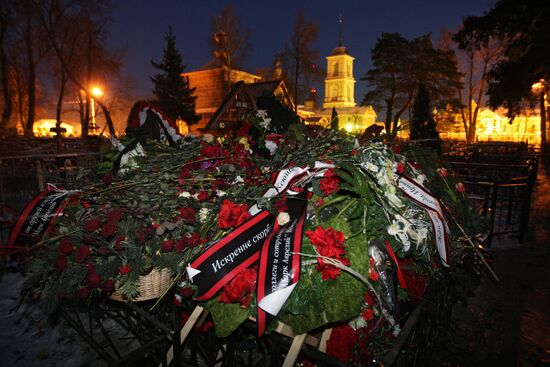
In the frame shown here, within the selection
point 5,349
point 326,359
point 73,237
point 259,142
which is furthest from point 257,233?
point 5,349

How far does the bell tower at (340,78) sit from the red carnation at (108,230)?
70.4 meters

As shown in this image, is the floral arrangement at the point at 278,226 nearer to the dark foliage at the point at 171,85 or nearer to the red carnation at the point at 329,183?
the red carnation at the point at 329,183

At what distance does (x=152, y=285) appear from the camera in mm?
2061

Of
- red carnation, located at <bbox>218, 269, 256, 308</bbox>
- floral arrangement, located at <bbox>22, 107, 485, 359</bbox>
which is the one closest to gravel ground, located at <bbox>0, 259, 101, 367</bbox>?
floral arrangement, located at <bbox>22, 107, 485, 359</bbox>

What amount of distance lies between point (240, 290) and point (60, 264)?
1046mm

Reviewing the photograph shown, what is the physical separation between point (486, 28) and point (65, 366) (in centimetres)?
1773

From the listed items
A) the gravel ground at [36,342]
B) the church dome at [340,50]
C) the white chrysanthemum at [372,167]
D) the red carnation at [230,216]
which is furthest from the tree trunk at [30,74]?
the church dome at [340,50]

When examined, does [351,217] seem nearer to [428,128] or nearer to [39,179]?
[39,179]

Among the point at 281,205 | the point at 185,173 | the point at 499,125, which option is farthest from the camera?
the point at 499,125

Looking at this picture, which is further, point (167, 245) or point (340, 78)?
point (340, 78)

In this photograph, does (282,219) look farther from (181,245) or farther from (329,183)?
(181,245)

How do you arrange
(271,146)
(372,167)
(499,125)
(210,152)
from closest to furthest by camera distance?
(372,167) → (210,152) → (271,146) → (499,125)

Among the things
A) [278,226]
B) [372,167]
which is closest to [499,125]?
[372,167]

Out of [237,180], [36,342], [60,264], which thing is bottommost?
[36,342]
